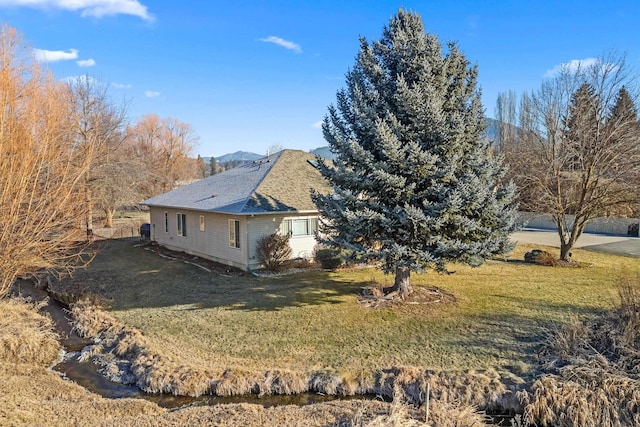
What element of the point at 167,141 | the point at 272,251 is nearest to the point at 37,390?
the point at 272,251

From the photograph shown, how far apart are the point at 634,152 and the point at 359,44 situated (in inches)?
479

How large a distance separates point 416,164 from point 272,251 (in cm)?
752

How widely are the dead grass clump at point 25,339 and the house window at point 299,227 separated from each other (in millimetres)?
8589

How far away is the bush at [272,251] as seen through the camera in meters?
15.5

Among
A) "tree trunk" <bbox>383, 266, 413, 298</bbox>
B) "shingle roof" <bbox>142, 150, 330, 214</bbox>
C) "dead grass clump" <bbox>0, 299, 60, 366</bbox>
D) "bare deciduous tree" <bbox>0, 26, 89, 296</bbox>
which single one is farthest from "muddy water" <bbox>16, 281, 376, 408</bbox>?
"shingle roof" <bbox>142, 150, 330, 214</bbox>

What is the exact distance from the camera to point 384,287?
12578mm

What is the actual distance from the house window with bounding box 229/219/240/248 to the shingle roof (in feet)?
2.29

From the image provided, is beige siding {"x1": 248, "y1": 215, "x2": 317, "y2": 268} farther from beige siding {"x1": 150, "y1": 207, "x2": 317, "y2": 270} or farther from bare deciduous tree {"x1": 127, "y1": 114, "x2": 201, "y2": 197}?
bare deciduous tree {"x1": 127, "y1": 114, "x2": 201, "y2": 197}

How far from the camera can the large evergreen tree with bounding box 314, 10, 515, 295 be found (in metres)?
9.84

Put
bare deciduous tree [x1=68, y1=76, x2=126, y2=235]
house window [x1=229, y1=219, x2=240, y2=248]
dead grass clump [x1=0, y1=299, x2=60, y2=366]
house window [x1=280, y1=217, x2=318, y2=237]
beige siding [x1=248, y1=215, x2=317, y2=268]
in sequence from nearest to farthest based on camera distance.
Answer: dead grass clump [x1=0, y1=299, x2=60, y2=366] < beige siding [x1=248, y1=215, x2=317, y2=268] < house window [x1=229, y1=219, x2=240, y2=248] < house window [x1=280, y1=217, x2=318, y2=237] < bare deciduous tree [x1=68, y1=76, x2=126, y2=235]

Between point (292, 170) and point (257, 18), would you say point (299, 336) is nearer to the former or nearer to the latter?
point (292, 170)

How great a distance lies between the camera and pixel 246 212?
15039 millimetres

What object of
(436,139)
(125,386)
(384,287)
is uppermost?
(436,139)

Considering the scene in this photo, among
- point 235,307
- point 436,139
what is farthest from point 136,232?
point 436,139
